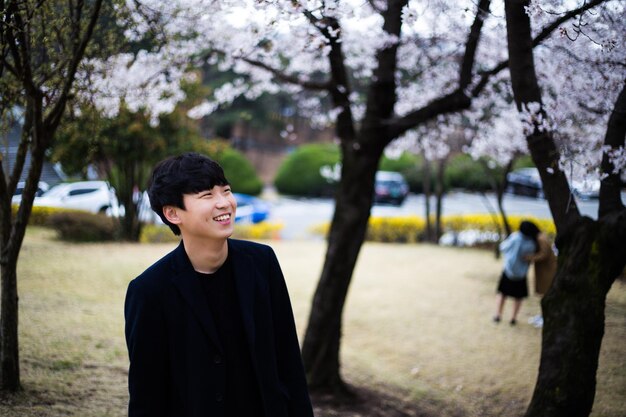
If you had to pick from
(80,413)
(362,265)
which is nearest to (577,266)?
(80,413)

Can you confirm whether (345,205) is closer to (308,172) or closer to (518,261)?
(518,261)

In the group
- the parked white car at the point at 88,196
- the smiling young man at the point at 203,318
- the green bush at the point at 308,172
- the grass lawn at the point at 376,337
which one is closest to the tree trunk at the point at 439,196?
the grass lawn at the point at 376,337

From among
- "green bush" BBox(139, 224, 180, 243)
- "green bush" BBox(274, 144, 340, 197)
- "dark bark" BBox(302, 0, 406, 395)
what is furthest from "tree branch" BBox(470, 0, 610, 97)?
"green bush" BBox(274, 144, 340, 197)

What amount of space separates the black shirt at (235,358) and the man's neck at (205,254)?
0.04 metres

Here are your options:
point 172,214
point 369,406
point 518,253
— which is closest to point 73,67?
point 172,214

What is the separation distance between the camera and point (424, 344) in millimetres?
7449

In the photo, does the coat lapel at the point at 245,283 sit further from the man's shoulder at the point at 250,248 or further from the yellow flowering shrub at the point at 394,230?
the yellow flowering shrub at the point at 394,230

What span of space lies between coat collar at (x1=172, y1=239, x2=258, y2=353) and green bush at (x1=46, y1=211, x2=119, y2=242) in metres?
8.27

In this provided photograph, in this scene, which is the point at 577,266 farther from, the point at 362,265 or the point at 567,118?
the point at 362,265

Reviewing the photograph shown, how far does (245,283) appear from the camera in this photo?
1996 millimetres

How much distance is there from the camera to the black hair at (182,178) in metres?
1.98

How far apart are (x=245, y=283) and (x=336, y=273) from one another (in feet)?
11.4

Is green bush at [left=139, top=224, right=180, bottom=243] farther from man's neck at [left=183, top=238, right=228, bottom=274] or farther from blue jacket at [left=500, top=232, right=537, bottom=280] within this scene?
man's neck at [left=183, top=238, right=228, bottom=274]

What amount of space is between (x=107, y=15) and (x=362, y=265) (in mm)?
8975
